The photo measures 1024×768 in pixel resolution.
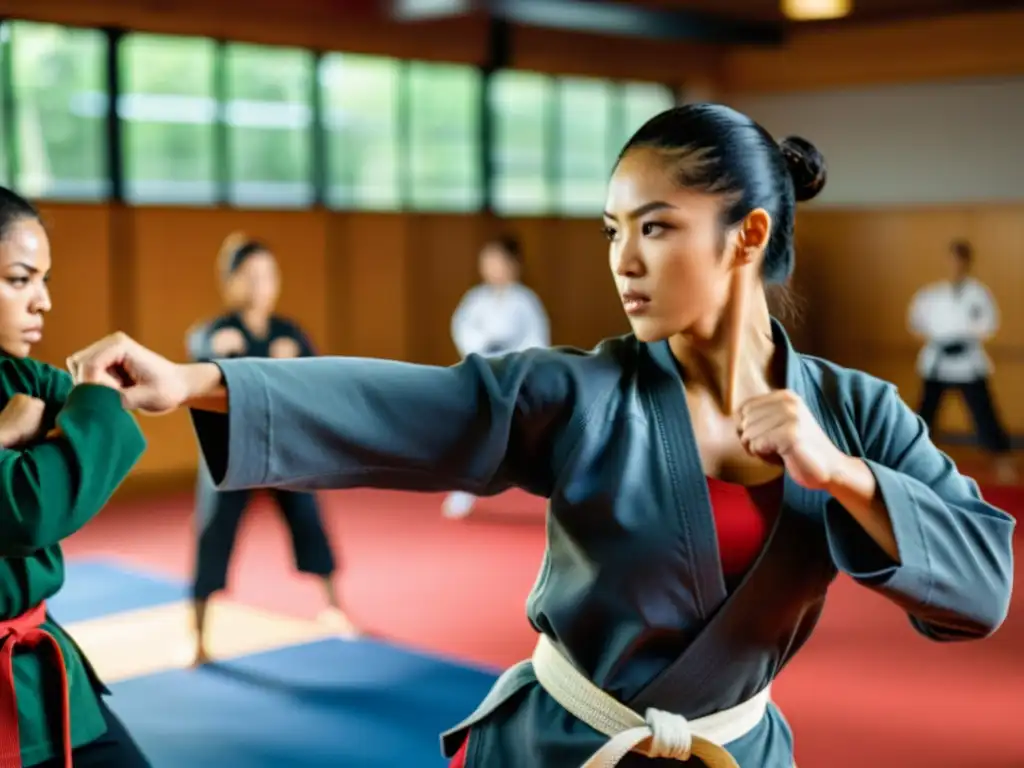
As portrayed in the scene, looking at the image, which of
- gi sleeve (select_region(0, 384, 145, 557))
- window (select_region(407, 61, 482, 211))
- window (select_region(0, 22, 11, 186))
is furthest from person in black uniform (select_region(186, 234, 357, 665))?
window (select_region(407, 61, 482, 211))

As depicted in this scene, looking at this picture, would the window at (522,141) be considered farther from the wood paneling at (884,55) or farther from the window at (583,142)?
the wood paneling at (884,55)

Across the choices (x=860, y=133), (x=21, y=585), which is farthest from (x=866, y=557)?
(x=860, y=133)

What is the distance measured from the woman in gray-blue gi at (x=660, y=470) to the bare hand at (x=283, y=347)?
2.84 meters

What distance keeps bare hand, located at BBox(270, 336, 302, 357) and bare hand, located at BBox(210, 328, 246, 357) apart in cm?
9

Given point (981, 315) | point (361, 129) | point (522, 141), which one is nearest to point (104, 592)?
point (361, 129)

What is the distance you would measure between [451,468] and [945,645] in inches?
137

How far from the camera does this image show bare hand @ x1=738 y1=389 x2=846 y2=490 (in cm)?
121

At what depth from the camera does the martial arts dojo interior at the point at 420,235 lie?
3.83 meters

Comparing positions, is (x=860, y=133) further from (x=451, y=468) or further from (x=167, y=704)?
(x=451, y=468)

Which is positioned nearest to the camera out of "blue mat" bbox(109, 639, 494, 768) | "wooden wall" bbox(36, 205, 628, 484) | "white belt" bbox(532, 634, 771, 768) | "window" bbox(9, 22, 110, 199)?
A: "white belt" bbox(532, 634, 771, 768)

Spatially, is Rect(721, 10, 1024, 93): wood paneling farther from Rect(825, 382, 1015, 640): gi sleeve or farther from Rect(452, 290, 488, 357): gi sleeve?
Rect(825, 382, 1015, 640): gi sleeve

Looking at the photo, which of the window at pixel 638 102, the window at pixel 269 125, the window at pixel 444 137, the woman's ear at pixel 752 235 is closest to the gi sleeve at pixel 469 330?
the window at pixel 269 125

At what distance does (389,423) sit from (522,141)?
8.90m

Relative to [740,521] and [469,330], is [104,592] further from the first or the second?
[740,521]
